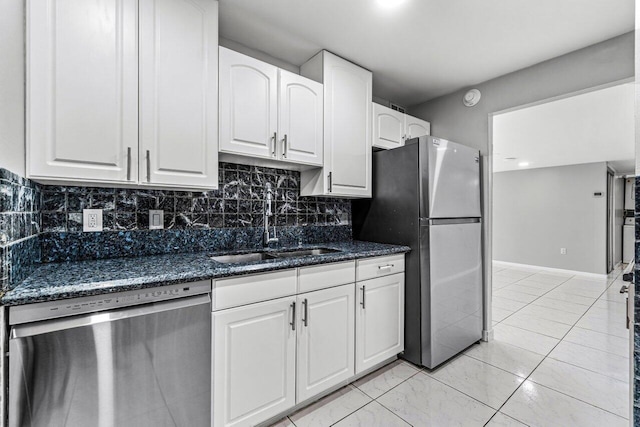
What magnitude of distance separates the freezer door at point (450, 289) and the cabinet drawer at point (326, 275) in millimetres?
645

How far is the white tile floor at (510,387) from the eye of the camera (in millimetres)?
1674

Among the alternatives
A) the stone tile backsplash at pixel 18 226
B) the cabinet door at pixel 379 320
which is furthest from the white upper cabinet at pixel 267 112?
the cabinet door at pixel 379 320

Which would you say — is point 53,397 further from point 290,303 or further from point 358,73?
point 358,73

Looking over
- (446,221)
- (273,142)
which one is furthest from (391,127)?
(273,142)

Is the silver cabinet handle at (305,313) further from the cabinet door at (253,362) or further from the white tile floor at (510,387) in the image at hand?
the white tile floor at (510,387)

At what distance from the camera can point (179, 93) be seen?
1577 millimetres

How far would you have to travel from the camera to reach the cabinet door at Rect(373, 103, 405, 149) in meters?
2.59

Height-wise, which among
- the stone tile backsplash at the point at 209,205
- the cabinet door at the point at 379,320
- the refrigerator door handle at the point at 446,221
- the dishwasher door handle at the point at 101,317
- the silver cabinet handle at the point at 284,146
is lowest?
the cabinet door at the point at 379,320

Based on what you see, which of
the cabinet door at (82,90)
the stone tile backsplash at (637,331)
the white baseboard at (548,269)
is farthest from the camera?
the white baseboard at (548,269)

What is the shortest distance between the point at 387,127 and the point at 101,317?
2.49m

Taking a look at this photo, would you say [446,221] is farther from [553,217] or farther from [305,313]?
[553,217]

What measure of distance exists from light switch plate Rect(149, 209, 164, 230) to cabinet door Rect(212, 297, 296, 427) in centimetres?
78

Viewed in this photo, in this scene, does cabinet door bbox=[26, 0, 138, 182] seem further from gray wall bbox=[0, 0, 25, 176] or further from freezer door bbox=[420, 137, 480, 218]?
freezer door bbox=[420, 137, 480, 218]

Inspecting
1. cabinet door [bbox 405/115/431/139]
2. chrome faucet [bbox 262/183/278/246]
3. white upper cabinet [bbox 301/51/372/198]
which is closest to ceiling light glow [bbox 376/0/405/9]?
white upper cabinet [bbox 301/51/372/198]
